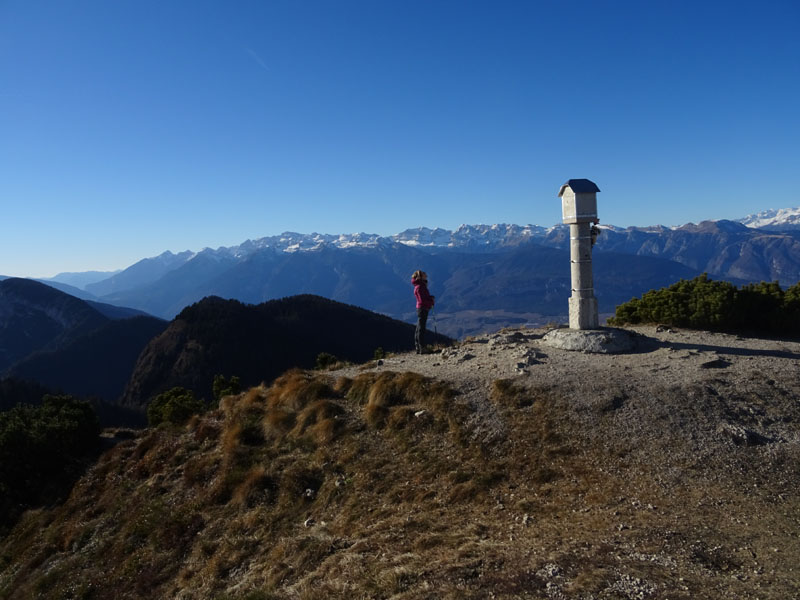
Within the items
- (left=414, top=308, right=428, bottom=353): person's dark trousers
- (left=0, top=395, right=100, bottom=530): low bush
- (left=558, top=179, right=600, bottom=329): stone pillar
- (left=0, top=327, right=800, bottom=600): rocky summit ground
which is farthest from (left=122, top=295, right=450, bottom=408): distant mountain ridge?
(left=0, top=327, right=800, bottom=600): rocky summit ground

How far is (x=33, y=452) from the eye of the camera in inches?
758

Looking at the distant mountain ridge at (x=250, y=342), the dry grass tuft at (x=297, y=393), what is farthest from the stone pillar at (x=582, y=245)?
the distant mountain ridge at (x=250, y=342)

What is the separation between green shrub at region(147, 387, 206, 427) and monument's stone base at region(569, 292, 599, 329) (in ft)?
51.7

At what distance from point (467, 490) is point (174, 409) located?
1748 cm

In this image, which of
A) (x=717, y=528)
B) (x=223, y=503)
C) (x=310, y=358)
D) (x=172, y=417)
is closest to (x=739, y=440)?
(x=717, y=528)

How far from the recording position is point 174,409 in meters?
23.7

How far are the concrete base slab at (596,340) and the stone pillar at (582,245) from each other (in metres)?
0.63

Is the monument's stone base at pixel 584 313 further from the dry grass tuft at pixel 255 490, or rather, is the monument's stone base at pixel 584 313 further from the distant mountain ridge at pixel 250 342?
the distant mountain ridge at pixel 250 342

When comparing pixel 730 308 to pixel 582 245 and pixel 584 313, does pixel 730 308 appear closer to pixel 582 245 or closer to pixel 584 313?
pixel 584 313

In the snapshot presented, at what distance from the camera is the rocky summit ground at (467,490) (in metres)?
7.96

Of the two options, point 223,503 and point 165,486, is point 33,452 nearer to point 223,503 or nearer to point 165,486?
point 165,486

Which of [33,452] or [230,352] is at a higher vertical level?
[33,452]

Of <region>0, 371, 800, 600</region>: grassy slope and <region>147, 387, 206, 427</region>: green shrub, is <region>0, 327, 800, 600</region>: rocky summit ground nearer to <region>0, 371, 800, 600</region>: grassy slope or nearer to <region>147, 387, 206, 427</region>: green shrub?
<region>0, 371, 800, 600</region>: grassy slope

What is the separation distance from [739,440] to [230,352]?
111 m
